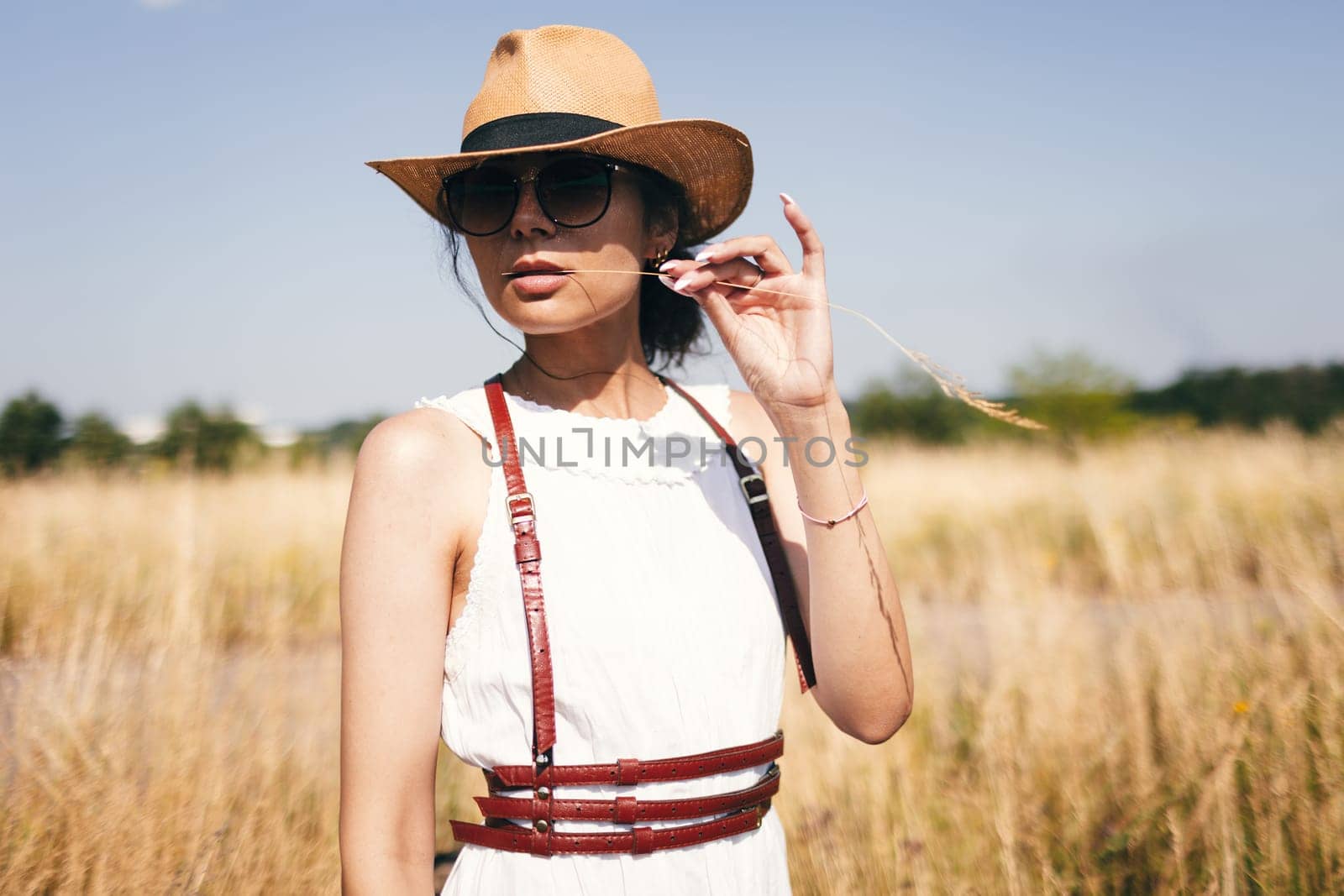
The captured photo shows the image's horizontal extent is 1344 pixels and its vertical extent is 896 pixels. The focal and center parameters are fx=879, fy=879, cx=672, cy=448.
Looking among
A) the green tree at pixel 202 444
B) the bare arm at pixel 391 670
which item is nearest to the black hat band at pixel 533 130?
the bare arm at pixel 391 670

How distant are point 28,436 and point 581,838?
394 inches

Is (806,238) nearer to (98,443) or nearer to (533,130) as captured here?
(533,130)

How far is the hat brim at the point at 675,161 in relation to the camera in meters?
1.58

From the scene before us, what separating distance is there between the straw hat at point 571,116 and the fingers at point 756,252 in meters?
0.24

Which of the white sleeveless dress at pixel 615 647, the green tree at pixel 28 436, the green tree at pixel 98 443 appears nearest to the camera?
the white sleeveless dress at pixel 615 647

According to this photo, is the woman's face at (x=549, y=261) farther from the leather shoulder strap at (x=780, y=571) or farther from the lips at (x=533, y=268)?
the leather shoulder strap at (x=780, y=571)

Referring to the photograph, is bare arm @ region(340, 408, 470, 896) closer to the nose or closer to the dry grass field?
the nose

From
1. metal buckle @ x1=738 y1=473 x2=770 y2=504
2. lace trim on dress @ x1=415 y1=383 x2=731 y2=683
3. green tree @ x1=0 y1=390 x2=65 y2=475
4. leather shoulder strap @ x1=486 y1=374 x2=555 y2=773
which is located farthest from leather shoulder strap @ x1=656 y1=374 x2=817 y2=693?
green tree @ x1=0 y1=390 x2=65 y2=475

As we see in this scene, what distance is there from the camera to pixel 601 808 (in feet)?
4.53

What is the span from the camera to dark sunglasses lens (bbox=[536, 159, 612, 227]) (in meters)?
1.58

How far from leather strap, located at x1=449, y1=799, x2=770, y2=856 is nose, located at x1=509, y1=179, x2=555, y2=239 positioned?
0.98 m

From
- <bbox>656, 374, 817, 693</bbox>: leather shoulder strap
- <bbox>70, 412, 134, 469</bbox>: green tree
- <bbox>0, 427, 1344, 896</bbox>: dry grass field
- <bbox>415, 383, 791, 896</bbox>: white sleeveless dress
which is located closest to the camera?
<bbox>415, 383, 791, 896</bbox>: white sleeveless dress

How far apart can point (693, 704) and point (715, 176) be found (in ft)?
3.53

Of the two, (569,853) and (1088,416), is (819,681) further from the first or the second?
(1088,416)
